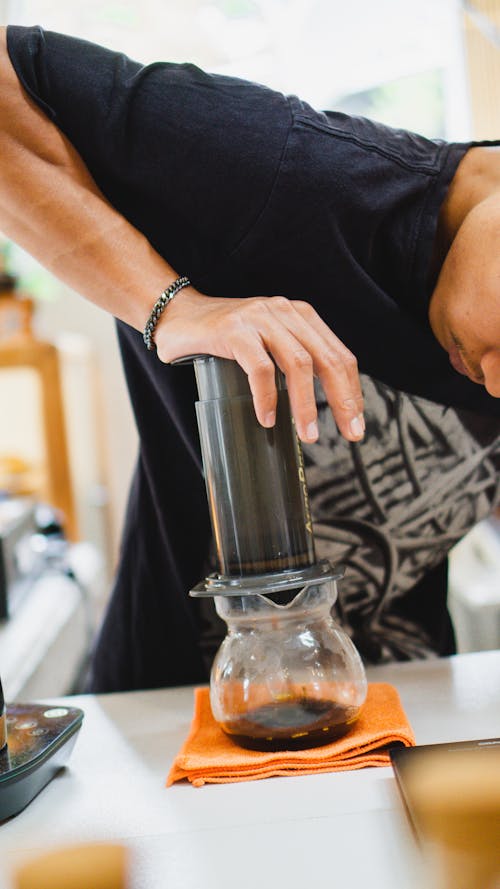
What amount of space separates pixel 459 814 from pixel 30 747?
0.35 m

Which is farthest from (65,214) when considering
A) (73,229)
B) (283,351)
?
(283,351)

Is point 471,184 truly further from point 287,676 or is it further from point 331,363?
point 287,676

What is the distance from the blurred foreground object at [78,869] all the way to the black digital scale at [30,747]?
0.07 meters

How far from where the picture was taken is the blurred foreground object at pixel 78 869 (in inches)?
22.0

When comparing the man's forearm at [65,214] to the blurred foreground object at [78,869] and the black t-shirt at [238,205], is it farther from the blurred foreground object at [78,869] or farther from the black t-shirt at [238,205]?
the blurred foreground object at [78,869]

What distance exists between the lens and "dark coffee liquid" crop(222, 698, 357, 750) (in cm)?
73

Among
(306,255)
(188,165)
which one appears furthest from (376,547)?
(188,165)

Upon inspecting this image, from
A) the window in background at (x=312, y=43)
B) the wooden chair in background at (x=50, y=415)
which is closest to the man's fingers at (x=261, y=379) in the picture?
the wooden chair in background at (x=50, y=415)

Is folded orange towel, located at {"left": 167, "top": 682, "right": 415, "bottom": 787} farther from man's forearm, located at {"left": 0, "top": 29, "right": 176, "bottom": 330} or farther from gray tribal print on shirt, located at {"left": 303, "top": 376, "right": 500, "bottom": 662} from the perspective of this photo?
man's forearm, located at {"left": 0, "top": 29, "right": 176, "bottom": 330}

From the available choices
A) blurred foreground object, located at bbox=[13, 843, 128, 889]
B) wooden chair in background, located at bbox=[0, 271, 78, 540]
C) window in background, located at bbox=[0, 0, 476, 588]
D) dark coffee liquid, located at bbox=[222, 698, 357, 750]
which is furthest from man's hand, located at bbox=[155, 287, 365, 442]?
window in background, located at bbox=[0, 0, 476, 588]

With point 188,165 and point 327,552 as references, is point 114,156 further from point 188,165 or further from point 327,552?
point 327,552

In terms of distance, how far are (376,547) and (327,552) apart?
0.06 m

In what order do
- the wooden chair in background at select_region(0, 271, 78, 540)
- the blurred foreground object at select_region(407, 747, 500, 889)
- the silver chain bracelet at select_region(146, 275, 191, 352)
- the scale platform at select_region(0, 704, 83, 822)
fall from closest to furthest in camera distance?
the blurred foreground object at select_region(407, 747, 500, 889) → the scale platform at select_region(0, 704, 83, 822) → the silver chain bracelet at select_region(146, 275, 191, 352) → the wooden chair in background at select_region(0, 271, 78, 540)

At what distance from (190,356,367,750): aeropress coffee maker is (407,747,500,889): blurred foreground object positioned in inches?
4.4
